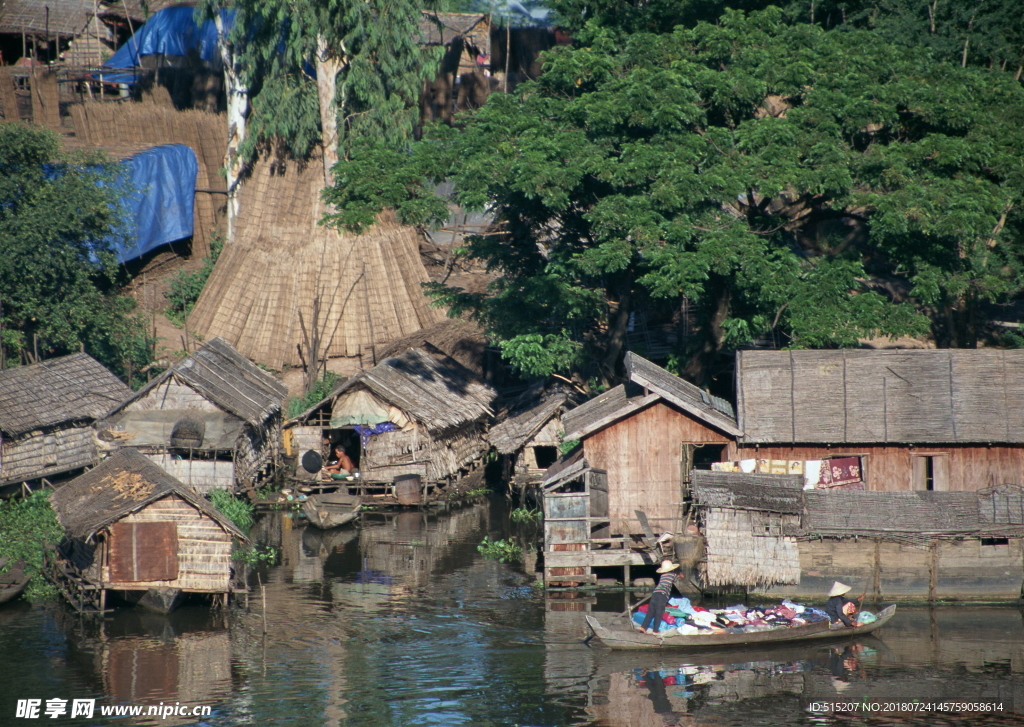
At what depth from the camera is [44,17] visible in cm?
4334

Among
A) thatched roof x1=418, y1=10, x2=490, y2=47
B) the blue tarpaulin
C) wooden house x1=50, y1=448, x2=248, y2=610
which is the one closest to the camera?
wooden house x1=50, y1=448, x2=248, y2=610

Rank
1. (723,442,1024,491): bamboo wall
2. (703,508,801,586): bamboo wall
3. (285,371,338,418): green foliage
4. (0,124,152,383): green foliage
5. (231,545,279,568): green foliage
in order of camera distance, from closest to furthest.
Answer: (703,508,801,586): bamboo wall < (723,442,1024,491): bamboo wall < (231,545,279,568): green foliage < (0,124,152,383): green foliage < (285,371,338,418): green foliage

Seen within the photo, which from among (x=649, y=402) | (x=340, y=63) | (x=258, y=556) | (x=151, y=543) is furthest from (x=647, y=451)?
(x=340, y=63)

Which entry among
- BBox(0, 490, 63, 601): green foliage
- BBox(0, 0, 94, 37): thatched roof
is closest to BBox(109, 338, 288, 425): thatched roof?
BBox(0, 490, 63, 601): green foliage

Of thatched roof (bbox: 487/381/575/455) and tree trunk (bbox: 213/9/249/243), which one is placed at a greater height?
tree trunk (bbox: 213/9/249/243)

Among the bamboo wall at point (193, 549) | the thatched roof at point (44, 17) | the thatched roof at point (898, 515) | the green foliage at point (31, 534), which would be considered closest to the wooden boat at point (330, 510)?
the green foliage at point (31, 534)

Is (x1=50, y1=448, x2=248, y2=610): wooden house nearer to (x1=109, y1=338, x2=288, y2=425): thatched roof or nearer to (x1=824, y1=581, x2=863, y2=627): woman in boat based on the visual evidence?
(x1=109, y1=338, x2=288, y2=425): thatched roof

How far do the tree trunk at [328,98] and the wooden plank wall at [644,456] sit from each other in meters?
17.0

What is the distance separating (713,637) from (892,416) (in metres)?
7.05

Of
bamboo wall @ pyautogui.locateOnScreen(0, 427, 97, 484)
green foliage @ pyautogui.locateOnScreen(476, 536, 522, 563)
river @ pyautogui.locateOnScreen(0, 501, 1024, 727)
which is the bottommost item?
river @ pyautogui.locateOnScreen(0, 501, 1024, 727)

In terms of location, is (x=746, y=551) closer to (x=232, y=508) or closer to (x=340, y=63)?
(x=232, y=508)

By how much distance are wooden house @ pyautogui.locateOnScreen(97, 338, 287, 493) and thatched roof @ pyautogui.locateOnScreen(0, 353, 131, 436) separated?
1.38 meters

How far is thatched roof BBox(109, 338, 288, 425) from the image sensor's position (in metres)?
27.4

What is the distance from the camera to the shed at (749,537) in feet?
66.3
